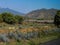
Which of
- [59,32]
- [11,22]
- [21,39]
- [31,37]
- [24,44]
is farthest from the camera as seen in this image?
[11,22]

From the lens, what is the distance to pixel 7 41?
3250cm

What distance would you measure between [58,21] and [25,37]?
1242 inches

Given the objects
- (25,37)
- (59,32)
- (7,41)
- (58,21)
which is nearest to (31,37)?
(25,37)

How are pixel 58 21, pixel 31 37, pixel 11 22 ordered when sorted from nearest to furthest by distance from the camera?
pixel 31 37
pixel 58 21
pixel 11 22

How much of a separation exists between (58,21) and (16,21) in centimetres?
1766

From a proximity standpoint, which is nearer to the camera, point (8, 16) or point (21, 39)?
point (21, 39)

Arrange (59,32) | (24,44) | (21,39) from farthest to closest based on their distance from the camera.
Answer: (59,32), (21,39), (24,44)

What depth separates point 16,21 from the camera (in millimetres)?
80625

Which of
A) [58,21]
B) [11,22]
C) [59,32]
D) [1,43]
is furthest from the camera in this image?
[11,22]

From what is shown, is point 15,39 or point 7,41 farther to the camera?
point 15,39

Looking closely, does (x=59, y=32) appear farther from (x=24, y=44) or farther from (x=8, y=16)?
(x=8, y=16)

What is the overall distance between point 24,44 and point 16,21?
4703cm

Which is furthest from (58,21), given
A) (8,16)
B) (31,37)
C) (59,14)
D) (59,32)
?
(31,37)

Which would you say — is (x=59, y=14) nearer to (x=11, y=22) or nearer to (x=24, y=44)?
(x=11, y=22)
